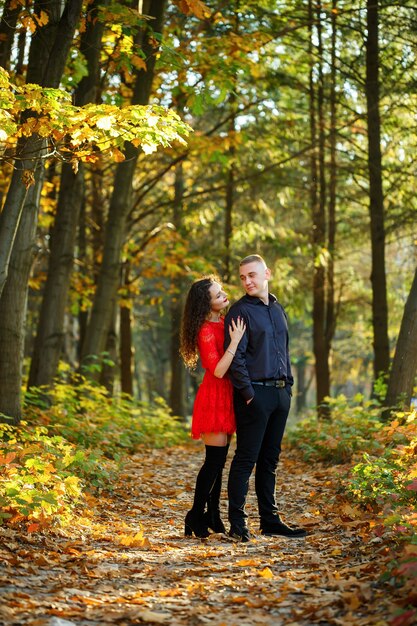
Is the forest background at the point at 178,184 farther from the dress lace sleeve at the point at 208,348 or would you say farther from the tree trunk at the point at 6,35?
the dress lace sleeve at the point at 208,348

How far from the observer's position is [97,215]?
732 inches

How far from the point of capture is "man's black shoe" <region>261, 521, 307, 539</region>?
6.47 metres

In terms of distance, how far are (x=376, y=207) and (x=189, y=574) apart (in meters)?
9.53

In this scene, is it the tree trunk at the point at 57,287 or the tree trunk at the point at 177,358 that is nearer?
the tree trunk at the point at 57,287

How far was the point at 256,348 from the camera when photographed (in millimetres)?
6395

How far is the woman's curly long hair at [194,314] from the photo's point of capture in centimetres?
656

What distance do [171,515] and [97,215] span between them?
38.5 feet

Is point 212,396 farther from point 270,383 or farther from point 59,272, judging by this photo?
point 59,272

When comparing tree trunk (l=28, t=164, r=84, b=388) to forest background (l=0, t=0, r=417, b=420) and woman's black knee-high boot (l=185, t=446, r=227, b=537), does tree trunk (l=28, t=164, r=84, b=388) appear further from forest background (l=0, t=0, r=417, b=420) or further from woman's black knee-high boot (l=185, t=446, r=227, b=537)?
woman's black knee-high boot (l=185, t=446, r=227, b=537)

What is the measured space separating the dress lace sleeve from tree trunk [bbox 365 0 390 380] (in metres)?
6.98

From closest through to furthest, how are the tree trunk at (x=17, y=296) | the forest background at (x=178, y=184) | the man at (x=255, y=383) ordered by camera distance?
the man at (x=255, y=383), the forest background at (x=178, y=184), the tree trunk at (x=17, y=296)

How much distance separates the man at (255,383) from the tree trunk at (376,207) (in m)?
6.77

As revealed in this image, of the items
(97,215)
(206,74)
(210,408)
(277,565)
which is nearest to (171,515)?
(210,408)

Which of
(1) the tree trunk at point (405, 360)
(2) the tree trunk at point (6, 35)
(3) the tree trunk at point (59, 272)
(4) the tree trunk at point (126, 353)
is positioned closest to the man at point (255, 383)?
(1) the tree trunk at point (405, 360)
